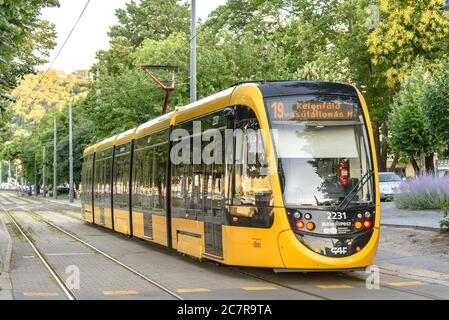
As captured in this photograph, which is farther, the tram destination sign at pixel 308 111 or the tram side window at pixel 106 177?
the tram side window at pixel 106 177

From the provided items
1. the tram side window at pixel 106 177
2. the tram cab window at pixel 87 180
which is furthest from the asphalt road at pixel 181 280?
the tram cab window at pixel 87 180

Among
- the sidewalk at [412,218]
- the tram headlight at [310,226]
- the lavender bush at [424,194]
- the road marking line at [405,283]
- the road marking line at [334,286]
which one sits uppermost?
the lavender bush at [424,194]

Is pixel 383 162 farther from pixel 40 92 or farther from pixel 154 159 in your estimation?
pixel 40 92

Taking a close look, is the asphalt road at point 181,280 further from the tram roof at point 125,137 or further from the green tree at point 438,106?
the green tree at point 438,106

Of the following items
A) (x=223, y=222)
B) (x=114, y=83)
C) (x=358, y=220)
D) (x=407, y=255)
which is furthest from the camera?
(x=114, y=83)

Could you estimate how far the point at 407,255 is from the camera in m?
16.5

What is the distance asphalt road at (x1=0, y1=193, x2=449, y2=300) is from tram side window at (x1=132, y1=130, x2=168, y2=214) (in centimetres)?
127

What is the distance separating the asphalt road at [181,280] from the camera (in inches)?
444

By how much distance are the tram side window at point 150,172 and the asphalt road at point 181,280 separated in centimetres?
127

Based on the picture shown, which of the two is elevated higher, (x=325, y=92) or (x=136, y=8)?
(x=136, y=8)

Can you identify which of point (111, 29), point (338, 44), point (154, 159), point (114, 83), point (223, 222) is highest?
point (111, 29)

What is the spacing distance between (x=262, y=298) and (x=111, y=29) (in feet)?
249

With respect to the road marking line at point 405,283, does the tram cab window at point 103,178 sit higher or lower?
higher

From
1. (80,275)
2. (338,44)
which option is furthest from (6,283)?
(338,44)
